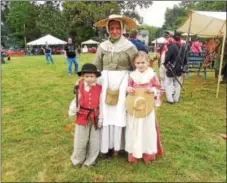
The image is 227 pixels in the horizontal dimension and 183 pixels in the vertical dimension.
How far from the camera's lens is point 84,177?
331 centimetres

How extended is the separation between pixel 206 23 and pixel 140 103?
6.27 metres

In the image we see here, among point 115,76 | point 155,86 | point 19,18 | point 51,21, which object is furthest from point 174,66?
point 19,18

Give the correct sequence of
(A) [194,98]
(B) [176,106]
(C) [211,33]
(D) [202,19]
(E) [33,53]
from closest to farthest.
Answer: (B) [176,106]
(A) [194,98]
(D) [202,19]
(C) [211,33]
(E) [33,53]

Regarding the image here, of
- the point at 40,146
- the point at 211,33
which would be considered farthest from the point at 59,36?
the point at 40,146

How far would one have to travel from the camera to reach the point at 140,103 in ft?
11.2

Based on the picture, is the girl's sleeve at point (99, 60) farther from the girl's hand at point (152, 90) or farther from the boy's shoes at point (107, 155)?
the boy's shoes at point (107, 155)

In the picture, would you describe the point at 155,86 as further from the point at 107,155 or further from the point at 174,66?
the point at 174,66

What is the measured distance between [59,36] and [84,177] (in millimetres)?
40407

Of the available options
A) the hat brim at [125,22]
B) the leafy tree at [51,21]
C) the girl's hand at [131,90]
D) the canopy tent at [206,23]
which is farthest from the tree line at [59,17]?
the girl's hand at [131,90]

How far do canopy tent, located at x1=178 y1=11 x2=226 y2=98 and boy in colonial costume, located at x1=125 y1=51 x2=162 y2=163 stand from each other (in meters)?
4.34

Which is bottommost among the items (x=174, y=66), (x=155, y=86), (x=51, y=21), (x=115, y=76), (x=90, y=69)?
(x=174, y=66)

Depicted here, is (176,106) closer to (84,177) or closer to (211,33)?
(84,177)

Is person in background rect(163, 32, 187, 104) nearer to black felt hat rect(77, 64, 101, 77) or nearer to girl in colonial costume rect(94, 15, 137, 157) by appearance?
girl in colonial costume rect(94, 15, 137, 157)

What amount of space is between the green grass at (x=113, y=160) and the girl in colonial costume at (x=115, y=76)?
0.50 meters
